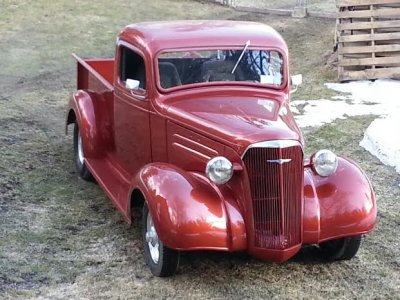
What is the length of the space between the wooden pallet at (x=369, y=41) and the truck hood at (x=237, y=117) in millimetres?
6846

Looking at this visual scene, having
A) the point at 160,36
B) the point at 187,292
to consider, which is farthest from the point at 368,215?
the point at 160,36

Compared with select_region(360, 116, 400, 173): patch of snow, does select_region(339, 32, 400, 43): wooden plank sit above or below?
above

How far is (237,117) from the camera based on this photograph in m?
5.69

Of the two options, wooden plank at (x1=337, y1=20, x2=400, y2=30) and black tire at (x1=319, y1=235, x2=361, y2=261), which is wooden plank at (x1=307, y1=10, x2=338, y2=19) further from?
black tire at (x1=319, y1=235, x2=361, y2=261)

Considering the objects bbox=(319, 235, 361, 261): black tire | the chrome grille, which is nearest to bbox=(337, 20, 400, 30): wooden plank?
bbox=(319, 235, 361, 261): black tire

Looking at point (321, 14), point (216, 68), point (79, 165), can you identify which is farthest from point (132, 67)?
point (321, 14)

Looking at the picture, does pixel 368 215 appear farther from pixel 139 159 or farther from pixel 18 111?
pixel 18 111

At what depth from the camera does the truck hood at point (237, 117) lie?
532cm

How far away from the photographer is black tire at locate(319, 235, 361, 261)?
577 centimetres

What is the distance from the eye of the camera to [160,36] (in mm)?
6566

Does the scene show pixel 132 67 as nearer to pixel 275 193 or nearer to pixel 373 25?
pixel 275 193

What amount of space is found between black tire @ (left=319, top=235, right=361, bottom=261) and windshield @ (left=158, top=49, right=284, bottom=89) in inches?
57.3

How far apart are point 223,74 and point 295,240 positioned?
5.65 ft

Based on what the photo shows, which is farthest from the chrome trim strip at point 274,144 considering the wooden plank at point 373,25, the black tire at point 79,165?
the wooden plank at point 373,25
